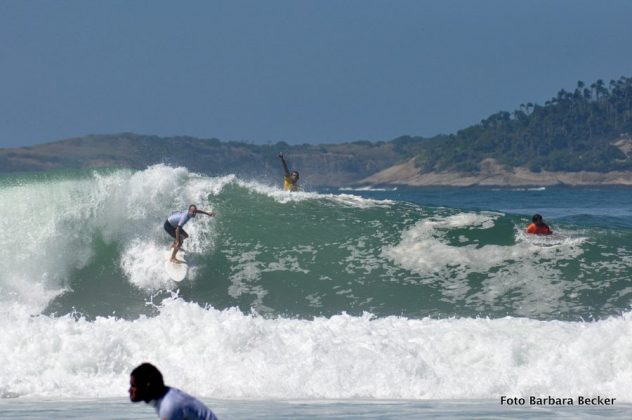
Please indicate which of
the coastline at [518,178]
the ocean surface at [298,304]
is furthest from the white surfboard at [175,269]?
the coastline at [518,178]

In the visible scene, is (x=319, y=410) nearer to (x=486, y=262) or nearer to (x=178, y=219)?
(x=486, y=262)

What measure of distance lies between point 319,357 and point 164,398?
7.32m

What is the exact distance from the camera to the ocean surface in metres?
13.3

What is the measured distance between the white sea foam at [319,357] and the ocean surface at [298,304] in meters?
0.03

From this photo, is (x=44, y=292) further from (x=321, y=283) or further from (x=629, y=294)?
(x=629, y=294)

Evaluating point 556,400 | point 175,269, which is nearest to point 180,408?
point 556,400

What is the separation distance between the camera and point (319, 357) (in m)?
14.1

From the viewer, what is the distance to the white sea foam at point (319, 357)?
1338 centimetres

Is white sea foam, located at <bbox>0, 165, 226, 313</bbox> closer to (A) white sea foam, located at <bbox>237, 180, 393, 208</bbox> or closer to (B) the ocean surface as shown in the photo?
(B) the ocean surface

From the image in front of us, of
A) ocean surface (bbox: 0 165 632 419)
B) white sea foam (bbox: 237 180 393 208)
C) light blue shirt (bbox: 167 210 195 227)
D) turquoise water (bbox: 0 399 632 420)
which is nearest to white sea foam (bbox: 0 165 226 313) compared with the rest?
ocean surface (bbox: 0 165 632 419)

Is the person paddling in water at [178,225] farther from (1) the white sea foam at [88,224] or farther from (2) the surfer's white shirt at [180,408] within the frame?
(2) the surfer's white shirt at [180,408]

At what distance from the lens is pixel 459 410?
39.5 feet

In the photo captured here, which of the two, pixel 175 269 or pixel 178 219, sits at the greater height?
pixel 178 219

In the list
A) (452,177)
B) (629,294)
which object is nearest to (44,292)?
(629,294)
